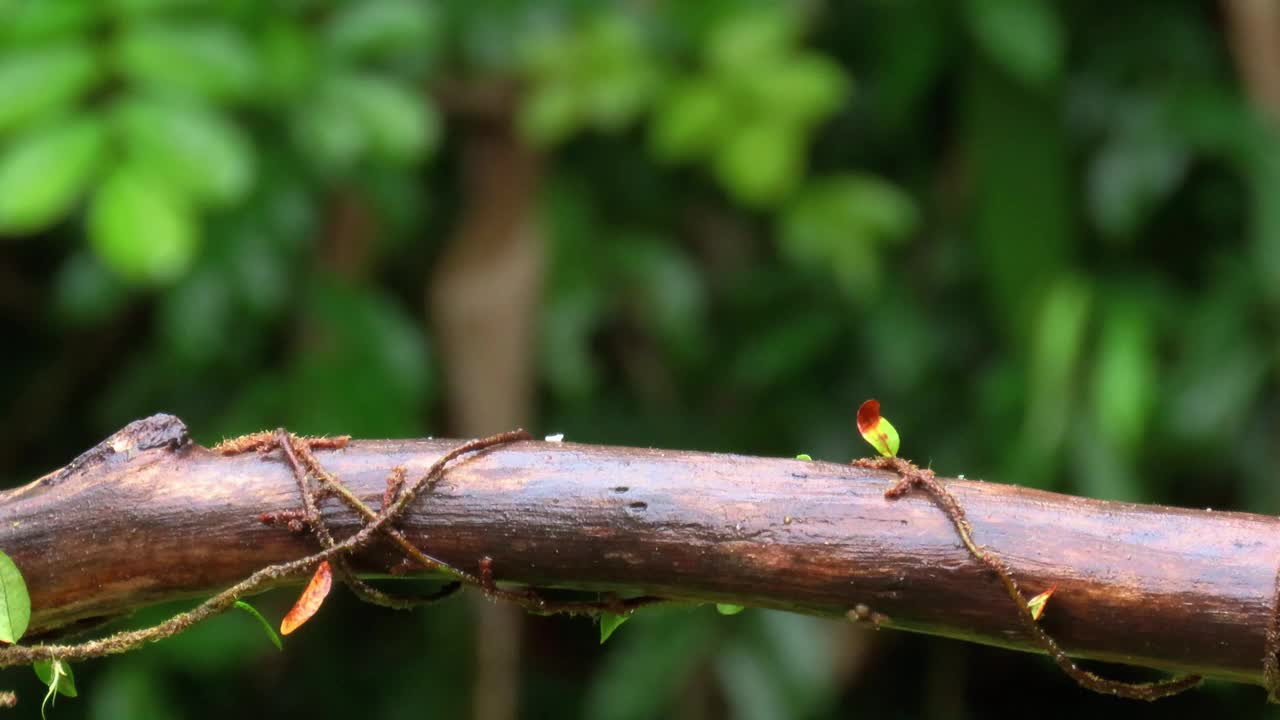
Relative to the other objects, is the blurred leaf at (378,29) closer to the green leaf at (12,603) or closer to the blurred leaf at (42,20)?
the blurred leaf at (42,20)

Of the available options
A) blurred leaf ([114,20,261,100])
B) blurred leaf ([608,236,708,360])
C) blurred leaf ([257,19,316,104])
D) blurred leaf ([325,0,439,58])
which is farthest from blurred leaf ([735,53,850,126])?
blurred leaf ([114,20,261,100])

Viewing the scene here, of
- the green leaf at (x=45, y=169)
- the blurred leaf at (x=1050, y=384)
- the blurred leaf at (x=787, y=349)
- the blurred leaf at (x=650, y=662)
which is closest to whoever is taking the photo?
the green leaf at (x=45, y=169)

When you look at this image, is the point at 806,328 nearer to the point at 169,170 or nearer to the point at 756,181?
the point at 756,181

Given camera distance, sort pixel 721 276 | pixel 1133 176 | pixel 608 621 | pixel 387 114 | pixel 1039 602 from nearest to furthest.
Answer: pixel 1039 602, pixel 608 621, pixel 387 114, pixel 1133 176, pixel 721 276

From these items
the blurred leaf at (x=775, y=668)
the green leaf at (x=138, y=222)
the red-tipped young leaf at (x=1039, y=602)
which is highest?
the green leaf at (x=138, y=222)

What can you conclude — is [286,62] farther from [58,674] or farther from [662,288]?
[58,674]

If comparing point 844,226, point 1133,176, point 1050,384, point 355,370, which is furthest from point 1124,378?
point 355,370

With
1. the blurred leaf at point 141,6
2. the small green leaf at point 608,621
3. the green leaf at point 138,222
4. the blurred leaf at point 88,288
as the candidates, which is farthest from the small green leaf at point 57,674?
the blurred leaf at point 88,288

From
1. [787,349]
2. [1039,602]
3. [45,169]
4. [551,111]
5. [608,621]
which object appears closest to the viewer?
[1039,602]
